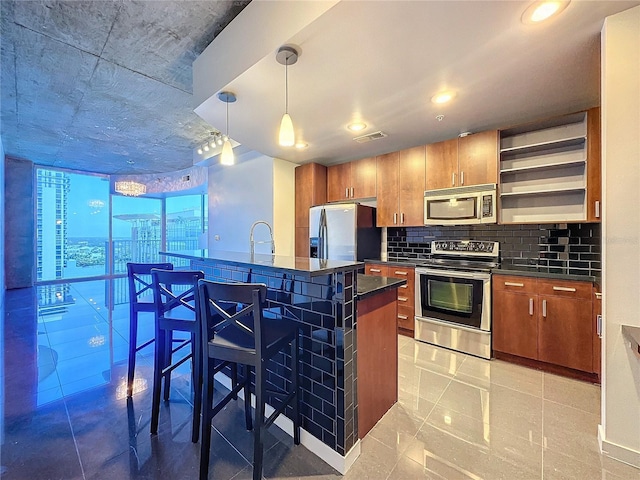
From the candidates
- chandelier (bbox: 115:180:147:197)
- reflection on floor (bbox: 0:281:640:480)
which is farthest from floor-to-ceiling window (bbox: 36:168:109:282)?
reflection on floor (bbox: 0:281:640:480)

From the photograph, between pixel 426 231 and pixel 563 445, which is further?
pixel 426 231

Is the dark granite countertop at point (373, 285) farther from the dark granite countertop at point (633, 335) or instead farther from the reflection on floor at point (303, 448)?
the dark granite countertop at point (633, 335)

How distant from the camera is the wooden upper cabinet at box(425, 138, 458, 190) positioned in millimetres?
3236

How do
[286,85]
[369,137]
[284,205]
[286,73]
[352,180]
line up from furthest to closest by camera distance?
[284,205]
[352,180]
[369,137]
[286,85]
[286,73]

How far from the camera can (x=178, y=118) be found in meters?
3.69

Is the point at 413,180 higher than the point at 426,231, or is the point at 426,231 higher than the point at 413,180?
the point at 413,180

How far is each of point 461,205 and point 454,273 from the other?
806 mm

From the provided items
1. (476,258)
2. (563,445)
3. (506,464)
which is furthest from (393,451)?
(476,258)

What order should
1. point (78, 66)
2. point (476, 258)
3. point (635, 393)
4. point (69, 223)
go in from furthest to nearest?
point (69, 223), point (476, 258), point (78, 66), point (635, 393)

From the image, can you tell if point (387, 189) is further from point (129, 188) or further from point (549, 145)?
point (129, 188)

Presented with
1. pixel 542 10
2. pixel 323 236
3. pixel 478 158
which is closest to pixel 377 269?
pixel 323 236

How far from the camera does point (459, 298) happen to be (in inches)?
117

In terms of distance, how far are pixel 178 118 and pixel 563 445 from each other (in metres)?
4.91

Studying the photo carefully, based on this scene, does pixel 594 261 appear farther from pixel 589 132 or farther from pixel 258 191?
pixel 258 191
